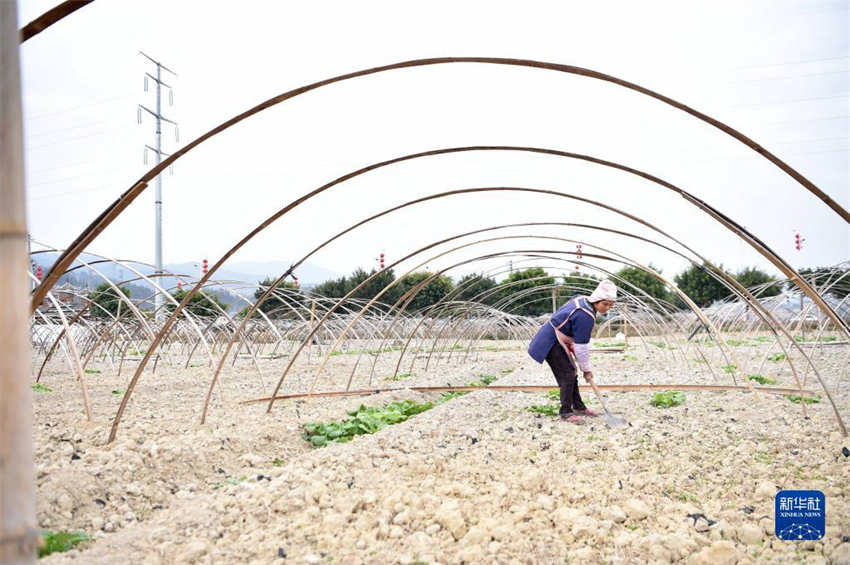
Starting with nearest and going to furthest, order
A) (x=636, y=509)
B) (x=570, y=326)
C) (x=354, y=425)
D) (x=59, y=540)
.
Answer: (x=59, y=540), (x=636, y=509), (x=354, y=425), (x=570, y=326)

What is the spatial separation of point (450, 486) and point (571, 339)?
368 centimetres

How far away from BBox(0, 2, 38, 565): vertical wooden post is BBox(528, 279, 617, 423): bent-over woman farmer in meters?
6.29

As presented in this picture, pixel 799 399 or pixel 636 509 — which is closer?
pixel 636 509

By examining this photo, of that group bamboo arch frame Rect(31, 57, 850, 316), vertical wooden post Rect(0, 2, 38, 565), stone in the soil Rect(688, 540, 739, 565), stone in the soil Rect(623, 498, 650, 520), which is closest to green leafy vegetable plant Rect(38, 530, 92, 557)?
bamboo arch frame Rect(31, 57, 850, 316)

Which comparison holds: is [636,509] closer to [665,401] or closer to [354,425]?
[354,425]

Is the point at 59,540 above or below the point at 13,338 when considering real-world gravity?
below

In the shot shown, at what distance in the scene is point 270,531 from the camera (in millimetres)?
3752

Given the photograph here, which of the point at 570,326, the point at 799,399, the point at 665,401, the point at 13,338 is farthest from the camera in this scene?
the point at 799,399

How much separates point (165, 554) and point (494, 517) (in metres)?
2.05

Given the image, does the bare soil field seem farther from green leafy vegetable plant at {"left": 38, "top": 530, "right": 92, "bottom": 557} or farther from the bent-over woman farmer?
the bent-over woman farmer

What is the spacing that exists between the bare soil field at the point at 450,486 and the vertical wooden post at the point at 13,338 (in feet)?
6.69

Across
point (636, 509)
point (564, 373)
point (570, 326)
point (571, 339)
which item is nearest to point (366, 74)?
point (636, 509)

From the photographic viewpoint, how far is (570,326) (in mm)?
7621

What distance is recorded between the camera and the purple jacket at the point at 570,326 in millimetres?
7293
